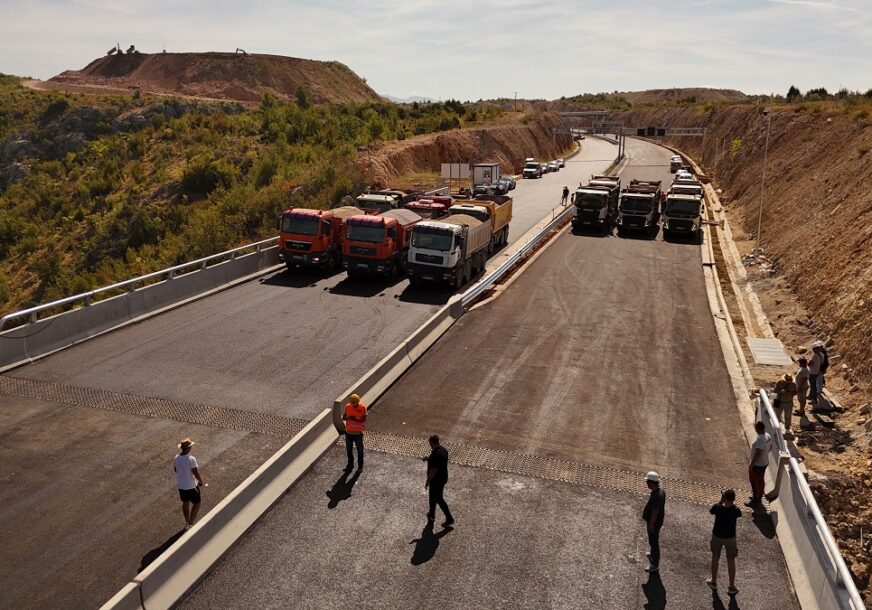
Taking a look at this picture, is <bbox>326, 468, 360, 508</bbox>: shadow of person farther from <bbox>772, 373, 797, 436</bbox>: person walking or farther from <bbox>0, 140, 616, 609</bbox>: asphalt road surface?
<bbox>772, 373, 797, 436</bbox>: person walking

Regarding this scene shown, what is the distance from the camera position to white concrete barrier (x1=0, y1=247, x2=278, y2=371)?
57.9 feet

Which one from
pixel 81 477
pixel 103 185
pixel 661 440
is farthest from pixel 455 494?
pixel 103 185

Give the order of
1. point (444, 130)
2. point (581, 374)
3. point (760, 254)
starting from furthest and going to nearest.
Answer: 1. point (444, 130)
2. point (760, 254)
3. point (581, 374)

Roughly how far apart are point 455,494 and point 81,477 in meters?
6.82

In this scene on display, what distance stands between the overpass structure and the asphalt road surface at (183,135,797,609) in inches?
1.9

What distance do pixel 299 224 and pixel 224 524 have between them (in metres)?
18.0

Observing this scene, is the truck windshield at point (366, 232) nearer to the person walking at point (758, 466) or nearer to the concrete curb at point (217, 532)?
the concrete curb at point (217, 532)

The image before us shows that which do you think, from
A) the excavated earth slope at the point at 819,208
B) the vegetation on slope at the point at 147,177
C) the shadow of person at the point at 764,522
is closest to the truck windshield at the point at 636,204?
the excavated earth slope at the point at 819,208

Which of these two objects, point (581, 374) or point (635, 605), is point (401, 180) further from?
point (635, 605)

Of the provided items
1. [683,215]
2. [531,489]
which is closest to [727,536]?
[531,489]

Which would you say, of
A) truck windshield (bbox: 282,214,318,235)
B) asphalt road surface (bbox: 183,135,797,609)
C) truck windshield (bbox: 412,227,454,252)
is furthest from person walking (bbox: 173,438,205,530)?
truck windshield (bbox: 282,214,318,235)

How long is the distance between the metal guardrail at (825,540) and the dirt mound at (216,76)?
394ft

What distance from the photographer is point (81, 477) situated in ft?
39.9

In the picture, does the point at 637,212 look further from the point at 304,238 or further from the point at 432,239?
the point at 304,238
